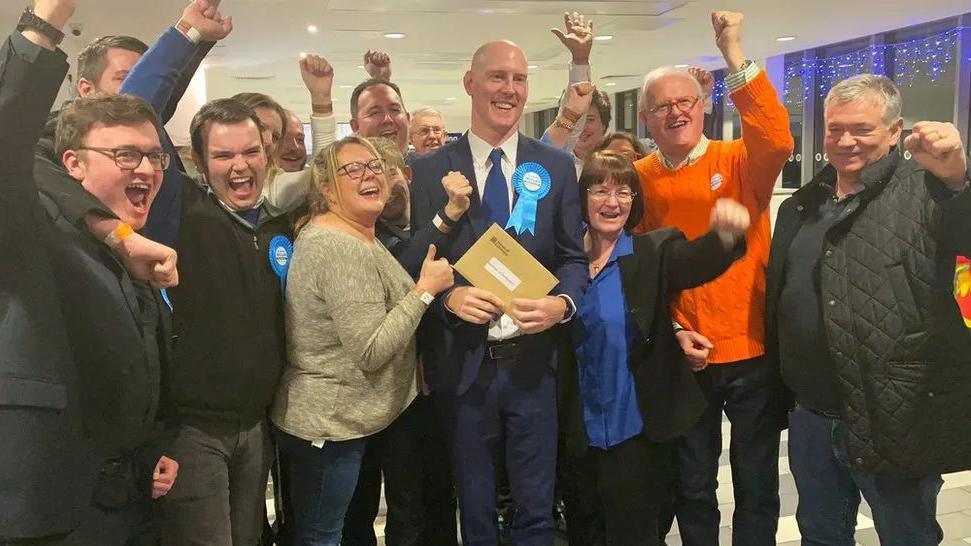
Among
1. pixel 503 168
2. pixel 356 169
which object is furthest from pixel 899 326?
pixel 356 169

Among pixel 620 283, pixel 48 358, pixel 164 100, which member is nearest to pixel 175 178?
pixel 164 100

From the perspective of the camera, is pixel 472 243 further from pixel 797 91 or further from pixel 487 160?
pixel 797 91

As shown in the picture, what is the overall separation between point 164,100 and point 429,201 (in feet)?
2.47

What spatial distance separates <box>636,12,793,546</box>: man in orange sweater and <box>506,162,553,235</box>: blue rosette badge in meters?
0.50

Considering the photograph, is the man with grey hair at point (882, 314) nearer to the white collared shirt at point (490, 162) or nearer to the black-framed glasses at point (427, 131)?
the white collared shirt at point (490, 162)

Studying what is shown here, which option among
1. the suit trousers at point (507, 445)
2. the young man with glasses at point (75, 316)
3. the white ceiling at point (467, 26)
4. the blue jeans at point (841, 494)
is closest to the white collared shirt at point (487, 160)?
the suit trousers at point (507, 445)

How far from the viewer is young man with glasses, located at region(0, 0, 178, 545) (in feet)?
4.00

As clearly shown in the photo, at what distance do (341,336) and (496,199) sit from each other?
603 mm

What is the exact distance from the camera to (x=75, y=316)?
1.39 m

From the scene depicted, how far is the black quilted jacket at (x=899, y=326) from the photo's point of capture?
183 centimetres

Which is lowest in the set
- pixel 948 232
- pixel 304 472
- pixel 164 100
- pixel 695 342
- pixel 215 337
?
pixel 304 472

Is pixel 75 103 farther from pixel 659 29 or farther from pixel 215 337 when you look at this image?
pixel 659 29

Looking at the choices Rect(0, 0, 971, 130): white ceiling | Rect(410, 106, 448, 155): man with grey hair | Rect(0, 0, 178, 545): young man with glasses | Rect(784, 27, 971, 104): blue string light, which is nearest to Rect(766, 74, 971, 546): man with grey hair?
Rect(0, 0, 178, 545): young man with glasses

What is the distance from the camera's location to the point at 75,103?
146 cm
